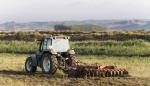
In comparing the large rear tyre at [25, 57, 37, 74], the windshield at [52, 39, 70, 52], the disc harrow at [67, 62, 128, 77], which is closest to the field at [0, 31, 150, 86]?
the large rear tyre at [25, 57, 37, 74]

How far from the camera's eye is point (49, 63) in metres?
23.4

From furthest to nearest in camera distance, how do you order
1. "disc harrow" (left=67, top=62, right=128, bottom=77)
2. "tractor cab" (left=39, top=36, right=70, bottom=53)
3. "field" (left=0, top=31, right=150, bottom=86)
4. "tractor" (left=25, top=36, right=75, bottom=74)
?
"tractor cab" (left=39, top=36, right=70, bottom=53) → "tractor" (left=25, top=36, right=75, bottom=74) → "disc harrow" (left=67, top=62, right=128, bottom=77) → "field" (left=0, top=31, right=150, bottom=86)

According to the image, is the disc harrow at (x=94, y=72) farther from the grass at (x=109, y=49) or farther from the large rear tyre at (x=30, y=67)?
the grass at (x=109, y=49)

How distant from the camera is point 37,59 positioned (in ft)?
81.3

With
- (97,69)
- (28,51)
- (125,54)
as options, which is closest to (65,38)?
(97,69)

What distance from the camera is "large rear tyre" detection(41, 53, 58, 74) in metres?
23.0

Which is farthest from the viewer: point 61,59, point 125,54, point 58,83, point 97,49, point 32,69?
point 97,49

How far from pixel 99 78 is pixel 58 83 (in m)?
2.15

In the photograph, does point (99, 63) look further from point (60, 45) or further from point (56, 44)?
point (56, 44)

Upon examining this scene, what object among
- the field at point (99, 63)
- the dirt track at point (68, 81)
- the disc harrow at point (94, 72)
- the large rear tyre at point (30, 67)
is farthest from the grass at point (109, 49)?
the dirt track at point (68, 81)

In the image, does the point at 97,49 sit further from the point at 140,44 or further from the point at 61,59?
the point at 61,59

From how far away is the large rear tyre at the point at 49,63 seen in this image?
75.5 feet

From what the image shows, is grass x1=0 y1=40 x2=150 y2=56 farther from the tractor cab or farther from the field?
the tractor cab

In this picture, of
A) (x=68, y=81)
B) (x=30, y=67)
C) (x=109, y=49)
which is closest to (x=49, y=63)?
(x=30, y=67)
